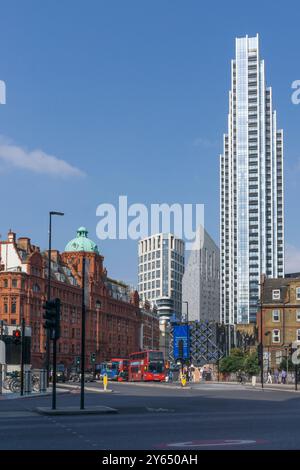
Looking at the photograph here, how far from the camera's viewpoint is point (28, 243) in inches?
5428

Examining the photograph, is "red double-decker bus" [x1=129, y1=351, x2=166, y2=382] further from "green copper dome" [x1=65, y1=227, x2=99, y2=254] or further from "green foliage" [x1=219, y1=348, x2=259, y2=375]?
"green copper dome" [x1=65, y1=227, x2=99, y2=254]

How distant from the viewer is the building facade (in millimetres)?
98000

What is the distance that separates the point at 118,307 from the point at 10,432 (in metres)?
153

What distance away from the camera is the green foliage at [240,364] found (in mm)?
86863

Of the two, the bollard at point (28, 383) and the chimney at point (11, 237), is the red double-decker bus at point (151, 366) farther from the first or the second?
the chimney at point (11, 237)

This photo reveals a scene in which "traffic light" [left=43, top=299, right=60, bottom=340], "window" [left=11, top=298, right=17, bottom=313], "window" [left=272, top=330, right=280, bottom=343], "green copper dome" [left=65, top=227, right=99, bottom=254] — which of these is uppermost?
"green copper dome" [left=65, top=227, right=99, bottom=254]

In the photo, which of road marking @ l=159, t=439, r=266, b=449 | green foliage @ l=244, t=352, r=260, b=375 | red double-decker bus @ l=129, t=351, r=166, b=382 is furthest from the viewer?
red double-decker bus @ l=129, t=351, r=166, b=382

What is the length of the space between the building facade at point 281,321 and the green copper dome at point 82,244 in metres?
64.5

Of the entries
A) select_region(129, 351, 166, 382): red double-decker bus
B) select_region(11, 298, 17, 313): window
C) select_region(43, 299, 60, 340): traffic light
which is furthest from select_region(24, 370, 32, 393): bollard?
select_region(11, 298, 17, 313): window

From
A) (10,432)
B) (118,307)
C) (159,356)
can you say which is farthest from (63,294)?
(10,432)

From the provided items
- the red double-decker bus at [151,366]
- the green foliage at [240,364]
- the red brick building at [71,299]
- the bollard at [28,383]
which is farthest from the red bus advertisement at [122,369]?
the bollard at [28,383]

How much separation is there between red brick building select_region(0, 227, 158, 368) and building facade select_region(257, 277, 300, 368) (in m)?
27.3

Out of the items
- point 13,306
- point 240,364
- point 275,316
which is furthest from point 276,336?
point 13,306
